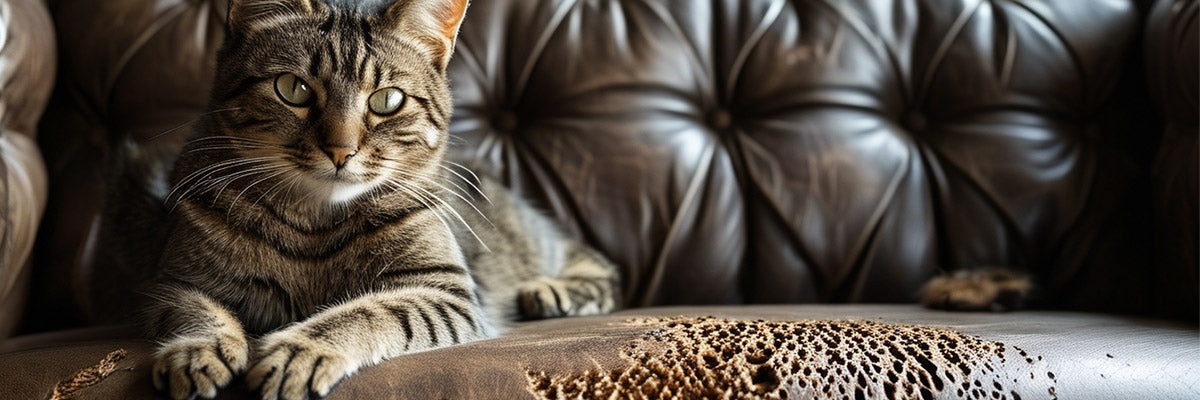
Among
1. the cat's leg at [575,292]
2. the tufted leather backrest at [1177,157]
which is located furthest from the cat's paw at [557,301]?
the tufted leather backrest at [1177,157]

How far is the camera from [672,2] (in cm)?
136

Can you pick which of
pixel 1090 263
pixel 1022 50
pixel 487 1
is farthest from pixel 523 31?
pixel 1090 263

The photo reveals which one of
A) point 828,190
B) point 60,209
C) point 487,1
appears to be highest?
point 487,1

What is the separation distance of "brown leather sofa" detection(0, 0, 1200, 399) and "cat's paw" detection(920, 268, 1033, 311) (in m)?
0.11

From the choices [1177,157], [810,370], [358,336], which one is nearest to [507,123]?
[358,336]

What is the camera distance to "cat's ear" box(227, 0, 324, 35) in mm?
872

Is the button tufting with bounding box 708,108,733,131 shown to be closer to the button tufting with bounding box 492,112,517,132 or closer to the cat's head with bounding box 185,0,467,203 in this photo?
the button tufting with bounding box 492,112,517,132

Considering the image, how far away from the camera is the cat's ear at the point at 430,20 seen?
0.91 meters

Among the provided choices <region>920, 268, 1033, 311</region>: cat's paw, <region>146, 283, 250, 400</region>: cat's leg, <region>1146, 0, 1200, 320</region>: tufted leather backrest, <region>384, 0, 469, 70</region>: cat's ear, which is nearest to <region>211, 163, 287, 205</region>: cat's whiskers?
<region>146, 283, 250, 400</region>: cat's leg

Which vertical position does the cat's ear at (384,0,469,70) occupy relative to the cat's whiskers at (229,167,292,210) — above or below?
above

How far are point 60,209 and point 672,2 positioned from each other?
1060 millimetres

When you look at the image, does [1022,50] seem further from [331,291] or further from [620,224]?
[331,291]

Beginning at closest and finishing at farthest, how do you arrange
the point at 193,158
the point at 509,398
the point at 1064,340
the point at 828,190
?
the point at 509,398
the point at 1064,340
the point at 193,158
the point at 828,190

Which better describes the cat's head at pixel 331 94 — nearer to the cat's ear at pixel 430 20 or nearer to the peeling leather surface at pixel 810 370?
the cat's ear at pixel 430 20
